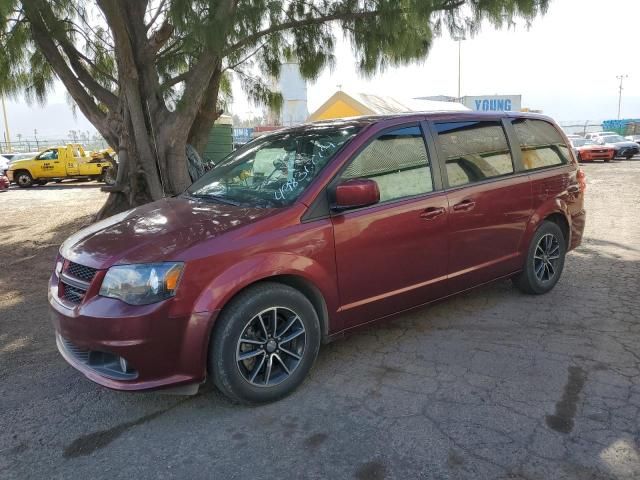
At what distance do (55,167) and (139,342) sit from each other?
23.0 m

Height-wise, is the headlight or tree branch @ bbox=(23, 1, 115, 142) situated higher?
tree branch @ bbox=(23, 1, 115, 142)

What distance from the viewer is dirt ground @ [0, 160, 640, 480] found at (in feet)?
8.84

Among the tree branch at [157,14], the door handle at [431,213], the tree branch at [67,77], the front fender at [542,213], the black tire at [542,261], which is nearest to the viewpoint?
the door handle at [431,213]

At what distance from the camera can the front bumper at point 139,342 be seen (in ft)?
9.50

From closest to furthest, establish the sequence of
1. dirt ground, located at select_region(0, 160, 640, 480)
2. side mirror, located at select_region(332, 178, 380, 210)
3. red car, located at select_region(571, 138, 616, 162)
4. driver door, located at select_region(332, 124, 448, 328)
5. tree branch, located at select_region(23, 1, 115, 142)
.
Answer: dirt ground, located at select_region(0, 160, 640, 480) < side mirror, located at select_region(332, 178, 380, 210) < driver door, located at select_region(332, 124, 448, 328) < tree branch, located at select_region(23, 1, 115, 142) < red car, located at select_region(571, 138, 616, 162)

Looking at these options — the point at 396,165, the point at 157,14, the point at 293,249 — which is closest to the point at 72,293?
the point at 293,249

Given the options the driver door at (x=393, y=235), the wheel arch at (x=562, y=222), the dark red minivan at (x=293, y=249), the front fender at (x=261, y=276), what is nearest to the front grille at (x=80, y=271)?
the dark red minivan at (x=293, y=249)

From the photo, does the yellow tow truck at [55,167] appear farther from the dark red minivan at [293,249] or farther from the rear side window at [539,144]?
the dark red minivan at [293,249]

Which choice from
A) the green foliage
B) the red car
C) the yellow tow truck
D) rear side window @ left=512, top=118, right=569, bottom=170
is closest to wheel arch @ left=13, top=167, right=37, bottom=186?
the yellow tow truck

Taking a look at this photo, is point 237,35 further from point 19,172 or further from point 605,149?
point 605,149

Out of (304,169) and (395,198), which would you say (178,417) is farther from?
(395,198)

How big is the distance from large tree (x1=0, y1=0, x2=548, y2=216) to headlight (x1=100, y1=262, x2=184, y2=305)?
4.68 m

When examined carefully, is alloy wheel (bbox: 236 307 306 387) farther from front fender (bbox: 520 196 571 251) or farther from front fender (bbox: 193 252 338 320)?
front fender (bbox: 520 196 571 251)

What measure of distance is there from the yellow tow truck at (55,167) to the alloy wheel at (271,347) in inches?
846
